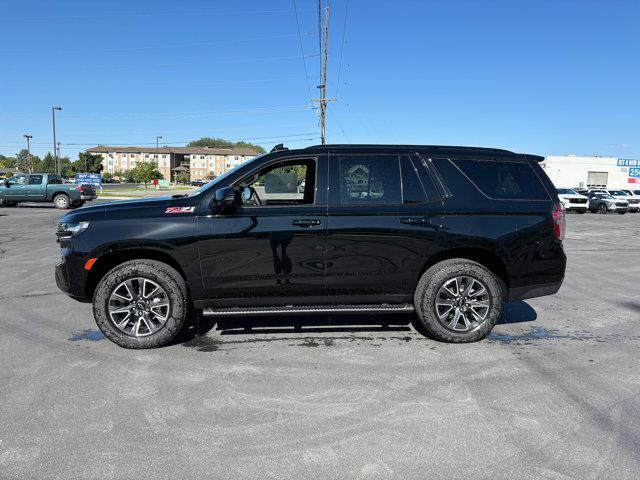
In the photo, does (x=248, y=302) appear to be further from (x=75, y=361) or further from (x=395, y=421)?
(x=395, y=421)

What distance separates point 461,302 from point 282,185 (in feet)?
7.21

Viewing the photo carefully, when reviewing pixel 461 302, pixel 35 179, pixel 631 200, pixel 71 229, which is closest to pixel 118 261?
pixel 71 229

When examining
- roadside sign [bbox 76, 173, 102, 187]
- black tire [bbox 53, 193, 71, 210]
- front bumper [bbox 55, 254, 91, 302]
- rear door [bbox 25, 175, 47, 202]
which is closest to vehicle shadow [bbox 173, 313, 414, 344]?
front bumper [bbox 55, 254, 91, 302]

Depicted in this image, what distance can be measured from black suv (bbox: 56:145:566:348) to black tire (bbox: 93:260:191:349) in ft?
0.04

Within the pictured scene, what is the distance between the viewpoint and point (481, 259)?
4789 mm

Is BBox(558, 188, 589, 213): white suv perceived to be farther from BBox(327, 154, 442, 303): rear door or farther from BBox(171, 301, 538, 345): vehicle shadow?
BBox(327, 154, 442, 303): rear door

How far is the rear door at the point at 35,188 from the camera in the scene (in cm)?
2477

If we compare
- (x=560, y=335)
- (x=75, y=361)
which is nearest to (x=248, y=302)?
(x=75, y=361)

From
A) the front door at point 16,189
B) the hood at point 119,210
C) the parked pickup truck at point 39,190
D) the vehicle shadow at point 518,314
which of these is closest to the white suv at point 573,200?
the vehicle shadow at point 518,314

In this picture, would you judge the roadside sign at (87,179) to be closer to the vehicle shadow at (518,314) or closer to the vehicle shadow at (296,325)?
the vehicle shadow at (296,325)

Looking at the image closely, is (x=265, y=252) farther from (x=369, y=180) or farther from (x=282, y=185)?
(x=369, y=180)

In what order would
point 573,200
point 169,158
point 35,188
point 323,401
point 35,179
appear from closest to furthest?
point 323,401 → point 35,188 → point 35,179 → point 573,200 → point 169,158

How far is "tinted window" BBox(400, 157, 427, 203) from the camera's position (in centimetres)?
459

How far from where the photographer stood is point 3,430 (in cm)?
298
